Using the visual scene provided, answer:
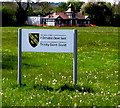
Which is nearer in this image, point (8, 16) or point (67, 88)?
point (67, 88)

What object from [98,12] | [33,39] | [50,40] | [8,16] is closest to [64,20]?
[98,12]

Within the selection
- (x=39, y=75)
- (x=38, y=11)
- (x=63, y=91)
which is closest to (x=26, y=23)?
(x=38, y=11)

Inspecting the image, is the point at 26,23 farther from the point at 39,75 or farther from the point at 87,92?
the point at 87,92

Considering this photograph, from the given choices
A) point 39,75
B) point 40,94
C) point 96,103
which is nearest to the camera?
point 96,103

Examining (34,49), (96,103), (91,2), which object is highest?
(91,2)

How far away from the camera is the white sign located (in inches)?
448

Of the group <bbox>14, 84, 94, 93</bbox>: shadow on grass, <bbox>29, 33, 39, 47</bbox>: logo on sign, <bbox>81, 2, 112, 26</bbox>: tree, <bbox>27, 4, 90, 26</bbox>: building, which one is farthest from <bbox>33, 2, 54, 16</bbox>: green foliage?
<bbox>14, 84, 94, 93</bbox>: shadow on grass

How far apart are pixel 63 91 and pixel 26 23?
3288 centimetres

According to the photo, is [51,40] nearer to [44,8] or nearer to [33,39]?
[33,39]

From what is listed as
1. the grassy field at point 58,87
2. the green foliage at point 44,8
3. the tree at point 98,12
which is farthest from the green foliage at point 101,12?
the grassy field at point 58,87

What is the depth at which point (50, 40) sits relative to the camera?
452 inches

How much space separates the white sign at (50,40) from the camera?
37.3 feet

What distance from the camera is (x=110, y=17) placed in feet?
124

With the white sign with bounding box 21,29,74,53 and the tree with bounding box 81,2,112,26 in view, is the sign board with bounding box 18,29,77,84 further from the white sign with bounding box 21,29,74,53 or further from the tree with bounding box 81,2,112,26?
the tree with bounding box 81,2,112,26
